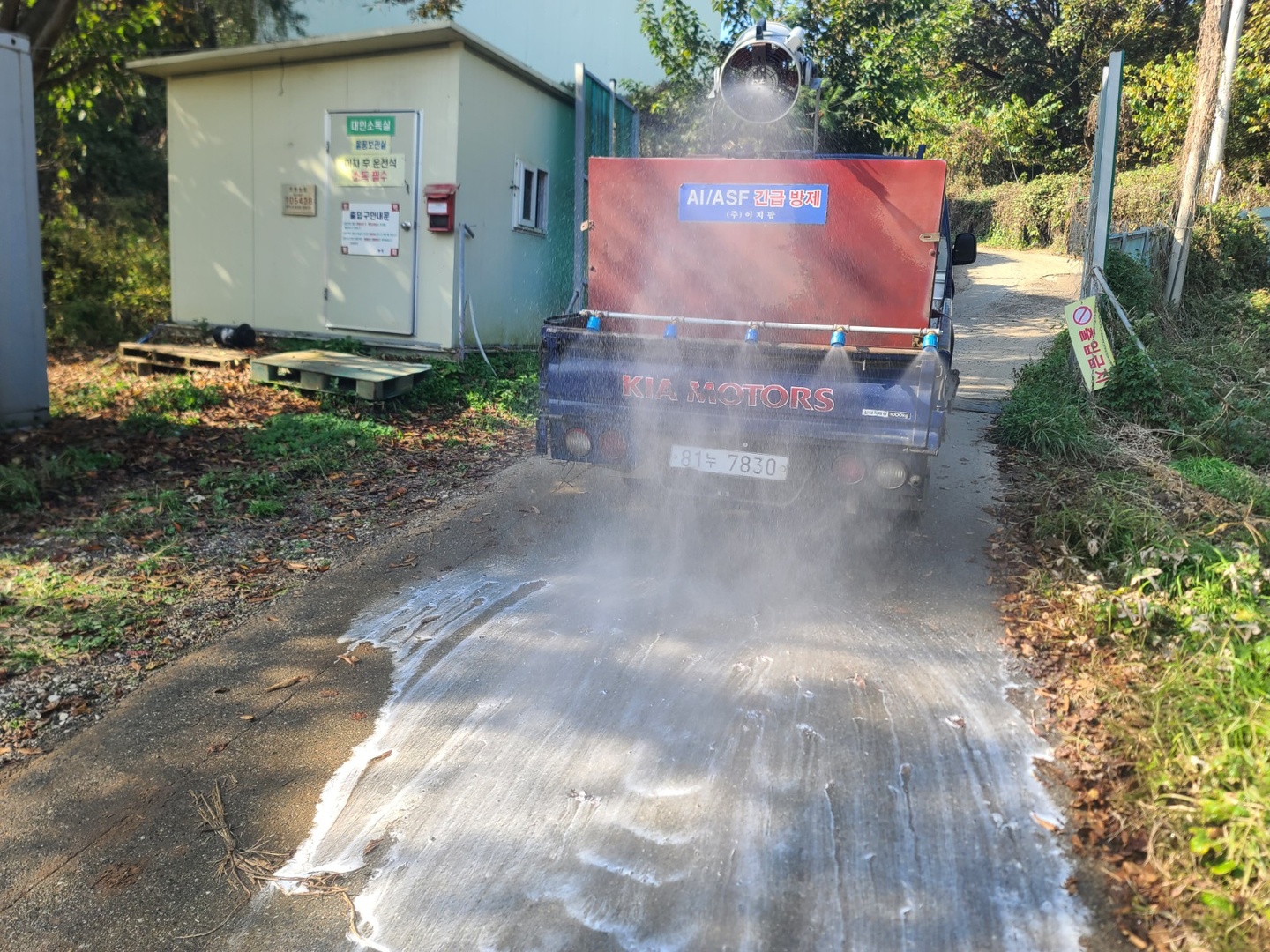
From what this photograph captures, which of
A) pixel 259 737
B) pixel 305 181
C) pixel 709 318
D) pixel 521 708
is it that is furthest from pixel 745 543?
pixel 305 181

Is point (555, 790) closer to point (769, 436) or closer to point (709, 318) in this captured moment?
point (769, 436)

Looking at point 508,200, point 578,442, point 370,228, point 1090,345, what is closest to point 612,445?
point 578,442

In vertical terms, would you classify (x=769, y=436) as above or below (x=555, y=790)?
above

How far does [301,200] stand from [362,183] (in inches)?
35.9

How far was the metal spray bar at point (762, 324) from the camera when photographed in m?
4.93

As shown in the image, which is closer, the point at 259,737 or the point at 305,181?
the point at 259,737

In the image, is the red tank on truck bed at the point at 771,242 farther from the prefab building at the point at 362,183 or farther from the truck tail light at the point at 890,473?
the prefab building at the point at 362,183

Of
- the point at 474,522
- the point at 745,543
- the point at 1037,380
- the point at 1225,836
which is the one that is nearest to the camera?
the point at 1225,836

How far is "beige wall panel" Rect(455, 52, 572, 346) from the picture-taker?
1000cm

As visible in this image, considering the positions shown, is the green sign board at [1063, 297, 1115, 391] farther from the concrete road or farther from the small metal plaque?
the small metal plaque

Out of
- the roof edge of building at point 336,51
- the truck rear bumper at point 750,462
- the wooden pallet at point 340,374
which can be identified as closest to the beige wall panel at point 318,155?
the roof edge of building at point 336,51

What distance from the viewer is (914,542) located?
18.2ft

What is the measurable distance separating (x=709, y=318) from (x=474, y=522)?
6.82 ft

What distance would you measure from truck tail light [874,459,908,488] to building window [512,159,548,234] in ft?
25.6
